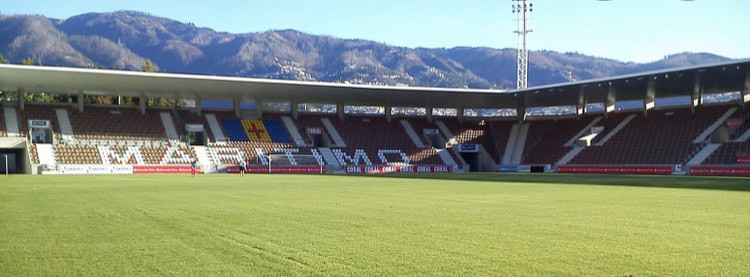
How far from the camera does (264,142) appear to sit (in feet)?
180

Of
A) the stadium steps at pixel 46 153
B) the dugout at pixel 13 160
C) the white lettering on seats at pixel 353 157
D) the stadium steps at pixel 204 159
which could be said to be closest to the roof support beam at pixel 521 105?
the white lettering on seats at pixel 353 157

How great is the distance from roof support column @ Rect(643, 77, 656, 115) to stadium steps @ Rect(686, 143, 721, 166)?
5.87 meters

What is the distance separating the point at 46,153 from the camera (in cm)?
4516

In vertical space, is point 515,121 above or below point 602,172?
above

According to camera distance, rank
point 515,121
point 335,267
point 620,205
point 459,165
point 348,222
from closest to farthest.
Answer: point 335,267
point 348,222
point 620,205
point 459,165
point 515,121

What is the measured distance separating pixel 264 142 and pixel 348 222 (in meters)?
46.3

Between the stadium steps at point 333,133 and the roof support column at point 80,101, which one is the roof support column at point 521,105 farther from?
the roof support column at point 80,101

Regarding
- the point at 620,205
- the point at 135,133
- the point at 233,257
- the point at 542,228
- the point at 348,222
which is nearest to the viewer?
the point at 233,257

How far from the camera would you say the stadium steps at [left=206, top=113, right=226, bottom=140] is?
5422cm

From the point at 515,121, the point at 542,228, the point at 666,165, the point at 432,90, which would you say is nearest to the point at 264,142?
the point at 432,90

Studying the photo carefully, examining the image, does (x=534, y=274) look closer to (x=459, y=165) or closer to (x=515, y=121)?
(x=459, y=165)

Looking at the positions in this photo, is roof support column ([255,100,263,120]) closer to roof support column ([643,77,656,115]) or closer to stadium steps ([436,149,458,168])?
stadium steps ([436,149,458,168])

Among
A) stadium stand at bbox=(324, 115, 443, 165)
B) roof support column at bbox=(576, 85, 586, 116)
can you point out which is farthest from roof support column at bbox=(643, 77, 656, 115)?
stadium stand at bbox=(324, 115, 443, 165)

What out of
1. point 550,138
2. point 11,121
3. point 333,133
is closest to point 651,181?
point 550,138
